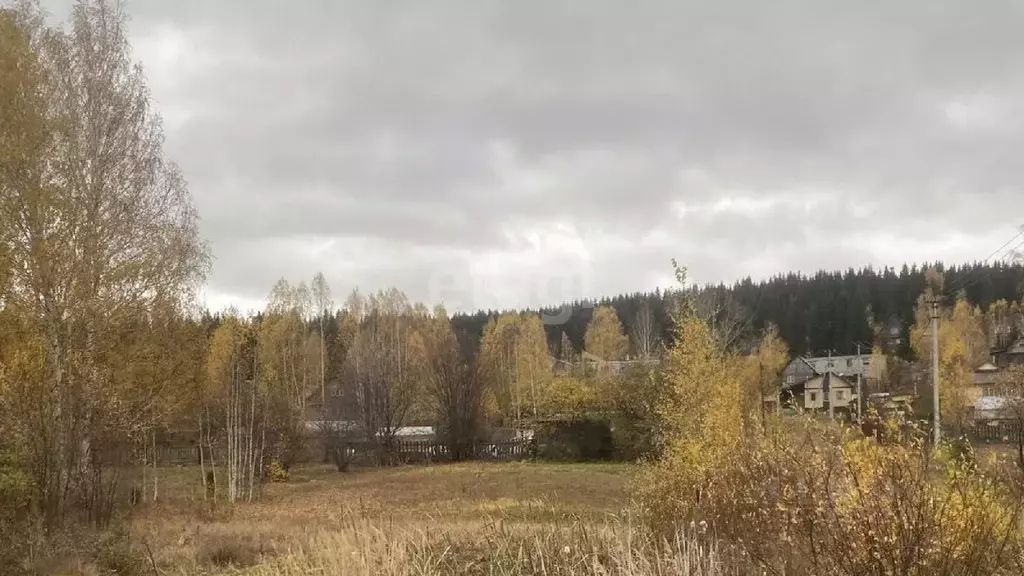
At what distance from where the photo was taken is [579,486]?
18.7m

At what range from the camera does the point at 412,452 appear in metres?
34.9

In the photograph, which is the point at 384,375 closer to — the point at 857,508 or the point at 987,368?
the point at 857,508

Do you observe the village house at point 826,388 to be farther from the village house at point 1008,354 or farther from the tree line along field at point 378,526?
the tree line along field at point 378,526

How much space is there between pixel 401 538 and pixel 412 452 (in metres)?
29.6

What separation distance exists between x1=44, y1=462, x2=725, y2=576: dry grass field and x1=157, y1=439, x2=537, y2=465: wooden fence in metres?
13.8

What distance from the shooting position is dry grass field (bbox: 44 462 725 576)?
5.21 m

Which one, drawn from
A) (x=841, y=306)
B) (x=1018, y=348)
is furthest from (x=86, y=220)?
(x=841, y=306)

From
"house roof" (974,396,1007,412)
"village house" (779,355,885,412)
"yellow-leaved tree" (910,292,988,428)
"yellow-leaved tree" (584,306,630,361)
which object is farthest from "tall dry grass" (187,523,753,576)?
"yellow-leaved tree" (584,306,630,361)

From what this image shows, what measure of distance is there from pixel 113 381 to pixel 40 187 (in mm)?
3704

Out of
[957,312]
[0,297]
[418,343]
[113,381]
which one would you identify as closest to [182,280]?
[113,381]

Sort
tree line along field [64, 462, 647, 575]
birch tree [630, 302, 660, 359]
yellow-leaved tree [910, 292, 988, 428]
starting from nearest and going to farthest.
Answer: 1. tree line along field [64, 462, 647, 575]
2. yellow-leaved tree [910, 292, 988, 428]
3. birch tree [630, 302, 660, 359]

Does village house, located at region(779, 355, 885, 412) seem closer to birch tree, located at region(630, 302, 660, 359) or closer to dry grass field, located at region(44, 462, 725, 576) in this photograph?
birch tree, located at region(630, 302, 660, 359)

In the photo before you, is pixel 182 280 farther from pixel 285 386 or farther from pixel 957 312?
pixel 957 312

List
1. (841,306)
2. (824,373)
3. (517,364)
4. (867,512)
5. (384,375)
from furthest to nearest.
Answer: (841,306)
(824,373)
(517,364)
(384,375)
(867,512)
